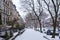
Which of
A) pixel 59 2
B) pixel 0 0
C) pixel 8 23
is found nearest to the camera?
pixel 59 2

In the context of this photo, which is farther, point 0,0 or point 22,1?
point 22,1

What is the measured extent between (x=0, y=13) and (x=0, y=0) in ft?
12.5

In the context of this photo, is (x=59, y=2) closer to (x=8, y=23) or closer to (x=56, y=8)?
(x=56, y=8)

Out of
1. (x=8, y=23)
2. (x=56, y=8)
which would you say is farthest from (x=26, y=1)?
(x=56, y=8)

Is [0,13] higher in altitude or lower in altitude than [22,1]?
lower

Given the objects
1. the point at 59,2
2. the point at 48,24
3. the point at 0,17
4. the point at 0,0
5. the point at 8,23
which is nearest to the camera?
the point at 59,2

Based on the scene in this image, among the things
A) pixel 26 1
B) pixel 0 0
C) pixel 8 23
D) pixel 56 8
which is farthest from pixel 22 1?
pixel 56 8

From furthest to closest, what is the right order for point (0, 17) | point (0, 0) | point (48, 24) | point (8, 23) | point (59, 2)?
point (48, 24) → point (8, 23) → point (0, 17) → point (0, 0) → point (59, 2)

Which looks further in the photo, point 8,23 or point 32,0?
point 8,23

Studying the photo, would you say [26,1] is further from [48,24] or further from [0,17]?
[48,24]

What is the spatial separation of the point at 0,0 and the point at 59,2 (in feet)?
60.3

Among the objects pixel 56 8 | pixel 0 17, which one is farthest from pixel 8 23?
pixel 56 8

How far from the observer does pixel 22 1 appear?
46250 mm

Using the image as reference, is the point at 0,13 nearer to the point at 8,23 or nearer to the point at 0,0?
the point at 0,0
